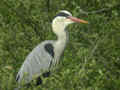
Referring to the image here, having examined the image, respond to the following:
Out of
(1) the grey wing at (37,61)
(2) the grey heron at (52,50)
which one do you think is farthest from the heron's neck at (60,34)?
(1) the grey wing at (37,61)

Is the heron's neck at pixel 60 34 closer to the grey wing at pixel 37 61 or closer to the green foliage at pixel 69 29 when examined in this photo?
the green foliage at pixel 69 29

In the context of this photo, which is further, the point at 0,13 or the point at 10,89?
the point at 0,13

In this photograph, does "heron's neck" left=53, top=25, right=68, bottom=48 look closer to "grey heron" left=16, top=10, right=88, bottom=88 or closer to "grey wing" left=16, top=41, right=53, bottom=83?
"grey heron" left=16, top=10, right=88, bottom=88

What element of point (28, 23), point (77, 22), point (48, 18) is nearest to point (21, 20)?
point (28, 23)

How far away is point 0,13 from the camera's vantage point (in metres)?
5.57

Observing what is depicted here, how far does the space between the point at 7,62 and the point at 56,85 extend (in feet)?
4.04

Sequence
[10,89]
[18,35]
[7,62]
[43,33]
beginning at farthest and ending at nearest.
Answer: [43,33], [18,35], [7,62], [10,89]

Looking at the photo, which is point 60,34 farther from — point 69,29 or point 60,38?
point 69,29

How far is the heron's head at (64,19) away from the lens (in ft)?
17.9

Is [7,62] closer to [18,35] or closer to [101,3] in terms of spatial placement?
[18,35]

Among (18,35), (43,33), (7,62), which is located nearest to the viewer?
(7,62)

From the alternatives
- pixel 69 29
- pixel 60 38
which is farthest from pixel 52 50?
pixel 69 29

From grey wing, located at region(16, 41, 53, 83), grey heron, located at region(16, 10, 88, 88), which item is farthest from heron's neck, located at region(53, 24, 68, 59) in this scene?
grey wing, located at region(16, 41, 53, 83)

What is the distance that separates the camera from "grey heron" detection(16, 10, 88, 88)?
5.42m
